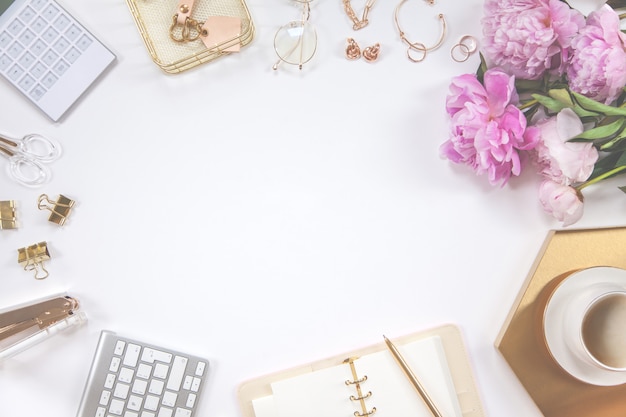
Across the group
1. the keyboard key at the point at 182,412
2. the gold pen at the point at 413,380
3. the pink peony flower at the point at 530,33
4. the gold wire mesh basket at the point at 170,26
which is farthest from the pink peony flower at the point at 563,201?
the keyboard key at the point at 182,412

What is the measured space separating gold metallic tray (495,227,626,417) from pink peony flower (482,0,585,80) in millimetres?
224

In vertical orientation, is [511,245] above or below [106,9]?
below

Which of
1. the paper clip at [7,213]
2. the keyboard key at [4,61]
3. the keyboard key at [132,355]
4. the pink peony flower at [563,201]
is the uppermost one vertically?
the keyboard key at [4,61]

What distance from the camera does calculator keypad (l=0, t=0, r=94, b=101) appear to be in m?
0.75

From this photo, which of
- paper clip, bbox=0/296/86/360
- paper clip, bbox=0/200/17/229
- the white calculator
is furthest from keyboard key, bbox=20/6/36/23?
paper clip, bbox=0/296/86/360

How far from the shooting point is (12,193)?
771mm

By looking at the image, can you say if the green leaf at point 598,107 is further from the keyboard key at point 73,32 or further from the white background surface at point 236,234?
the keyboard key at point 73,32

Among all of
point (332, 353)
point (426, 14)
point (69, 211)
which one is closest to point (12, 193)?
point (69, 211)

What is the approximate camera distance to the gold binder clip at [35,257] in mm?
762

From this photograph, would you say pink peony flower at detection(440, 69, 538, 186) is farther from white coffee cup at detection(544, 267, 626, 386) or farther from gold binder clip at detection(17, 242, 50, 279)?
gold binder clip at detection(17, 242, 50, 279)

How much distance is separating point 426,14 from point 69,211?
56 centimetres

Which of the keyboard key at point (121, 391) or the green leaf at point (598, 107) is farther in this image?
the keyboard key at point (121, 391)

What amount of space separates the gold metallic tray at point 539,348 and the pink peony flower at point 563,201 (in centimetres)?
5

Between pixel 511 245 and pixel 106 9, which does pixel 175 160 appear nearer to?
pixel 106 9
